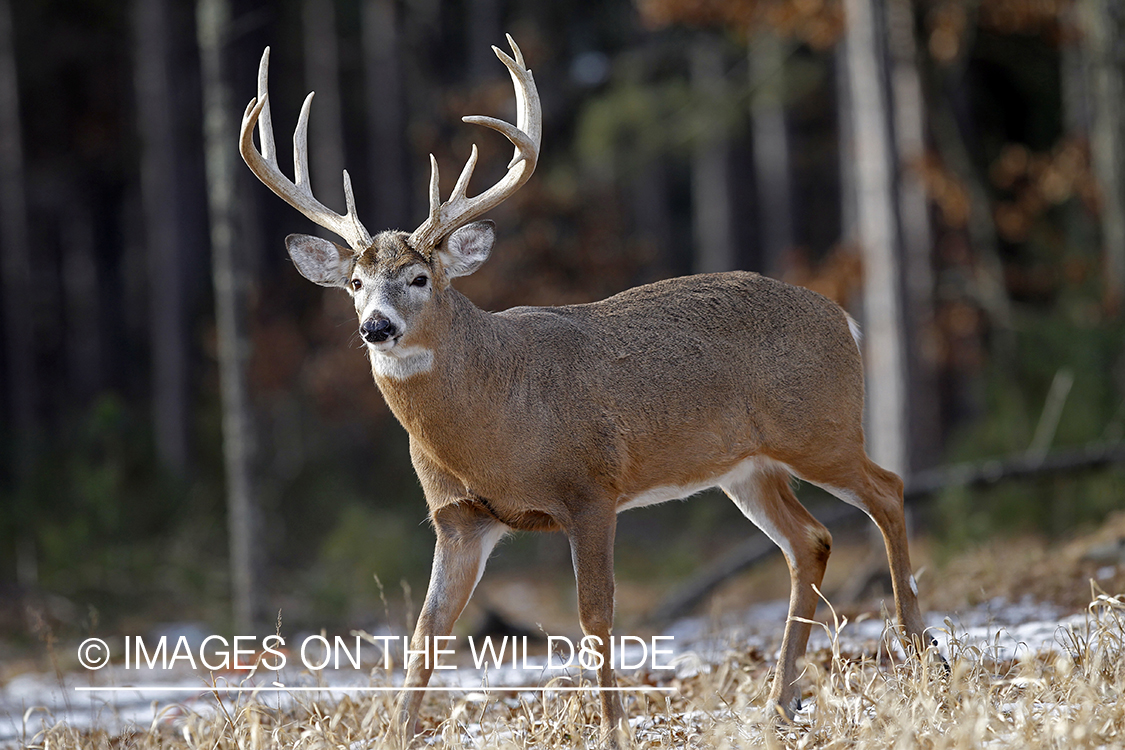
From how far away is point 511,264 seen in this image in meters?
12.3

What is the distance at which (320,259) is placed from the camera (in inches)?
192

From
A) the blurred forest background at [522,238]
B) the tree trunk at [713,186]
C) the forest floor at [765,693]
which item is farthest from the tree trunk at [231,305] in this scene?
the tree trunk at [713,186]

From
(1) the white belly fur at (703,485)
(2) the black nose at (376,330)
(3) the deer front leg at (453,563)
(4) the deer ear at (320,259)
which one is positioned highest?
(4) the deer ear at (320,259)

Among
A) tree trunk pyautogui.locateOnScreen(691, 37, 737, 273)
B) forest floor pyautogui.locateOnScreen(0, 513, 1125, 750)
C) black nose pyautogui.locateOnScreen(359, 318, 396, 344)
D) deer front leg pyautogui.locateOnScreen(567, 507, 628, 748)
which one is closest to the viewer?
forest floor pyautogui.locateOnScreen(0, 513, 1125, 750)

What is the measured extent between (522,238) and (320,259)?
7.78 m

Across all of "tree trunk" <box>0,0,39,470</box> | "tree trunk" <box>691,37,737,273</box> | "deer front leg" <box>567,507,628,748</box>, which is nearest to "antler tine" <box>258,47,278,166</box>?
"deer front leg" <box>567,507,628,748</box>

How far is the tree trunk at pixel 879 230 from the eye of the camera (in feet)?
31.8

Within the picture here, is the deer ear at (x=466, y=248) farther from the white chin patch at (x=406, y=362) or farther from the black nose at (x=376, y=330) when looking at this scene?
the black nose at (x=376, y=330)

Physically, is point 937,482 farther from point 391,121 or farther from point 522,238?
point 391,121

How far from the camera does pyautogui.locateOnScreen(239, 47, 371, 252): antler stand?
4.77 metres

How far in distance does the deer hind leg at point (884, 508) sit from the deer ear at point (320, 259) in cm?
216

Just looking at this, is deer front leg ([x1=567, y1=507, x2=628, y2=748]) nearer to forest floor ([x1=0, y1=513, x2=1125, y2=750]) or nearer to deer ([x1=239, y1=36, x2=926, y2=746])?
deer ([x1=239, y1=36, x2=926, y2=746])

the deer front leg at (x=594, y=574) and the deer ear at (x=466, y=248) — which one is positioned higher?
the deer ear at (x=466, y=248)

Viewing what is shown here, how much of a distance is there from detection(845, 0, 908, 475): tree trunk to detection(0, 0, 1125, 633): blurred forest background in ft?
0.10
